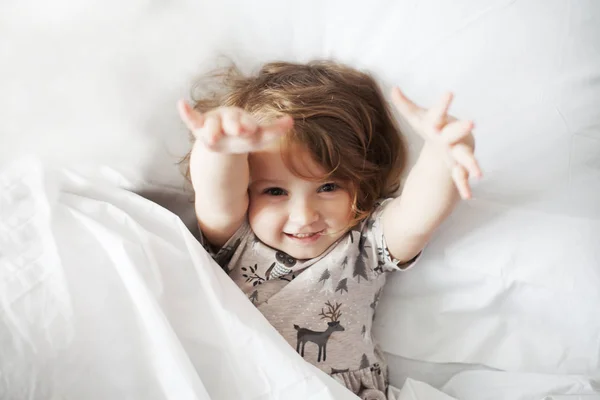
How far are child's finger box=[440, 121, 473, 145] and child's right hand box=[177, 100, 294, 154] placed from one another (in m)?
0.15

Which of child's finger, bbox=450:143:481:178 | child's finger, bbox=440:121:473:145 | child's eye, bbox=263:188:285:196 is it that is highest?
child's finger, bbox=440:121:473:145

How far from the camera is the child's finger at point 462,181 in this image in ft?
1.86

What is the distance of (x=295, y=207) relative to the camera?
77 cm

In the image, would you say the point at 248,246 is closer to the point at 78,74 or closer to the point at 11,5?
the point at 78,74

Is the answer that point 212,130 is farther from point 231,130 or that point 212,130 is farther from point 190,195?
point 190,195

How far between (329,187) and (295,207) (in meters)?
0.06

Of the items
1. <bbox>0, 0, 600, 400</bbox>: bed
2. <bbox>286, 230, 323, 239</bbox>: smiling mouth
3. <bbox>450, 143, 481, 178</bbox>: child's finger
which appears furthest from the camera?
<bbox>286, 230, 323, 239</bbox>: smiling mouth

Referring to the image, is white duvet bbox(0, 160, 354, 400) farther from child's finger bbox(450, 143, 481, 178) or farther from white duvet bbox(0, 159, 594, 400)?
child's finger bbox(450, 143, 481, 178)

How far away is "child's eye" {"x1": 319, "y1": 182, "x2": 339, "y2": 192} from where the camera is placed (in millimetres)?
789

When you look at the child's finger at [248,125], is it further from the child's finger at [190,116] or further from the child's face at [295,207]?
the child's face at [295,207]

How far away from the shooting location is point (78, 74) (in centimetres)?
78

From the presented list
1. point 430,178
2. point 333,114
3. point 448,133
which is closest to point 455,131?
point 448,133

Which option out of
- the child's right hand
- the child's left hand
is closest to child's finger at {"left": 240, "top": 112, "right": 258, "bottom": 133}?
the child's right hand

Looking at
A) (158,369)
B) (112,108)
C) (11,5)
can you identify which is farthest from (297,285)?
(11,5)
